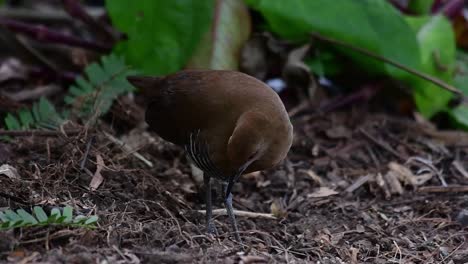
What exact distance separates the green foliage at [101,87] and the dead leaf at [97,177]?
18.9 inches

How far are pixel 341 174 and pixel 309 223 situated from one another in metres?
0.69

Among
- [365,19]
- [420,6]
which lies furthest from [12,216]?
[420,6]

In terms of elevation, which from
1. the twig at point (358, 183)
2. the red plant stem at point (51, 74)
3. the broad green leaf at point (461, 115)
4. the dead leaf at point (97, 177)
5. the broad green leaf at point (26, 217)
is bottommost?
the twig at point (358, 183)

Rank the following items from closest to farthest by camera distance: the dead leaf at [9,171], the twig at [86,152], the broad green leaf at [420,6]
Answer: the dead leaf at [9,171] → the twig at [86,152] → the broad green leaf at [420,6]

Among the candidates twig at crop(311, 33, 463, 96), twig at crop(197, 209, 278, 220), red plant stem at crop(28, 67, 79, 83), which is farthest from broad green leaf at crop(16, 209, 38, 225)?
twig at crop(311, 33, 463, 96)

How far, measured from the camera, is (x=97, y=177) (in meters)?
3.71

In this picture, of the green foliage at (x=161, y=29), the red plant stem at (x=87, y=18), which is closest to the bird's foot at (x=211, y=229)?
the green foliage at (x=161, y=29)

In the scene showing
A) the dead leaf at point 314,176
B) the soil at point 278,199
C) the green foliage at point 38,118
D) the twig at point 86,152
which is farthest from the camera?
the dead leaf at point 314,176

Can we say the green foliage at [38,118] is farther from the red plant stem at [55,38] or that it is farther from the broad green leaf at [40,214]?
the broad green leaf at [40,214]

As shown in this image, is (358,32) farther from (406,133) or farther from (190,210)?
(190,210)

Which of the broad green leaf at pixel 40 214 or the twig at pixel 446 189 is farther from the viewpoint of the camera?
the twig at pixel 446 189

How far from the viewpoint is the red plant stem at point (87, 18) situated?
518 centimetres

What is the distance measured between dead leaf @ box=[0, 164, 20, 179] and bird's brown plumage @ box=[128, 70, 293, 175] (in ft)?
2.37

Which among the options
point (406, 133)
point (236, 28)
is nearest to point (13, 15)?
point (236, 28)
